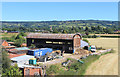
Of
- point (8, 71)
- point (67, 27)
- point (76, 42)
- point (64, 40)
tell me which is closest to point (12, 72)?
point (8, 71)

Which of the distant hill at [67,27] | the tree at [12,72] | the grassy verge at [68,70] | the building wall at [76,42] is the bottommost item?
the grassy verge at [68,70]

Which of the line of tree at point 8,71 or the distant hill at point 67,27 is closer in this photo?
the line of tree at point 8,71

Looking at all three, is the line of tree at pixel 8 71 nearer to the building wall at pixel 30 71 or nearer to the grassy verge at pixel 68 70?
the building wall at pixel 30 71

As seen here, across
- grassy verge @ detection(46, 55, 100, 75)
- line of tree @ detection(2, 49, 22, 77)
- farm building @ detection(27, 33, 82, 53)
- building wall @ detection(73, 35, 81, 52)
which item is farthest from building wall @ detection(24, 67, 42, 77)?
building wall @ detection(73, 35, 81, 52)

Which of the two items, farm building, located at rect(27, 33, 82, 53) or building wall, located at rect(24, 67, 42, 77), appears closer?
building wall, located at rect(24, 67, 42, 77)

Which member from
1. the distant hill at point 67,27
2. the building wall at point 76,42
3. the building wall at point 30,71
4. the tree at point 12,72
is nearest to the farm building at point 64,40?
the building wall at point 76,42

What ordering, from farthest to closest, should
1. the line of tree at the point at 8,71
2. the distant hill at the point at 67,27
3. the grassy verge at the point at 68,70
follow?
the distant hill at the point at 67,27 < the grassy verge at the point at 68,70 < the line of tree at the point at 8,71

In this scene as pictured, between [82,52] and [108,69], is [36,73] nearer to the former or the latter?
[108,69]

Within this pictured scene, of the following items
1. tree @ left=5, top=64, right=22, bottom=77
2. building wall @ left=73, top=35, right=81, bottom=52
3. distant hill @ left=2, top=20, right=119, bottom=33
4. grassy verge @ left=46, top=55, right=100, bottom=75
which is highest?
distant hill @ left=2, top=20, right=119, bottom=33

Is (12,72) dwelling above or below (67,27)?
below

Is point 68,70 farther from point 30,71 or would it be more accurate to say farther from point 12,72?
point 12,72

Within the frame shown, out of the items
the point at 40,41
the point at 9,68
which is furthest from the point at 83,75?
the point at 40,41

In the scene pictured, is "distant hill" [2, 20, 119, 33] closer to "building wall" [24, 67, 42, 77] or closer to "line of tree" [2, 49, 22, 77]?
"line of tree" [2, 49, 22, 77]

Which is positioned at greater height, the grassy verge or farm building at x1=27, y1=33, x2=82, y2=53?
farm building at x1=27, y1=33, x2=82, y2=53
